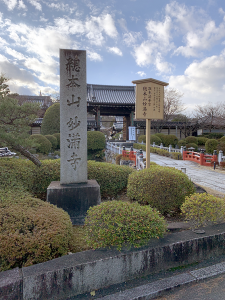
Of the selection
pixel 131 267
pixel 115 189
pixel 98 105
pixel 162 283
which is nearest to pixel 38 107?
pixel 115 189

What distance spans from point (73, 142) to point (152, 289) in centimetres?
318

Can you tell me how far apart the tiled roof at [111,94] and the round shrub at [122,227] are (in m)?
23.2

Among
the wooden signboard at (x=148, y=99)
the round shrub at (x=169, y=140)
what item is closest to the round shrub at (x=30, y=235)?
the wooden signboard at (x=148, y=99)

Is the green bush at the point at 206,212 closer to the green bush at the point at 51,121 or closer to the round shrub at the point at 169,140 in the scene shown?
the green bush at the point at 51,121

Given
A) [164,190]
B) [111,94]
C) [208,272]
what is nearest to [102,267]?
[208,272]

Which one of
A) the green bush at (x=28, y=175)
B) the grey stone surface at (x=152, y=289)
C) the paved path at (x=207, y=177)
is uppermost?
the green bush at (x=28, y=175)

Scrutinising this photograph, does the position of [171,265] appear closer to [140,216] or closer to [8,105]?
[140,216]

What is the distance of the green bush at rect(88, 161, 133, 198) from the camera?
5547mm

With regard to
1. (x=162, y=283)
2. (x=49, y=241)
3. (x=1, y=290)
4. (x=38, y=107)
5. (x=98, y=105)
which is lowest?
(x=162, y=283)

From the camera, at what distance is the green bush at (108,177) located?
555cm

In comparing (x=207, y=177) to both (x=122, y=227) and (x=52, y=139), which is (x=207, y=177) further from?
Answer: (x=52, y=139)

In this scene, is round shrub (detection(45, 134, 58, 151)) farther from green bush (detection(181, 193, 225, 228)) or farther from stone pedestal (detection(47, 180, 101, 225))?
green bush (detection(181, 193, 225, 228))

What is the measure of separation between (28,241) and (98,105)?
2320 cm

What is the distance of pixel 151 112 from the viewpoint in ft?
19.2
